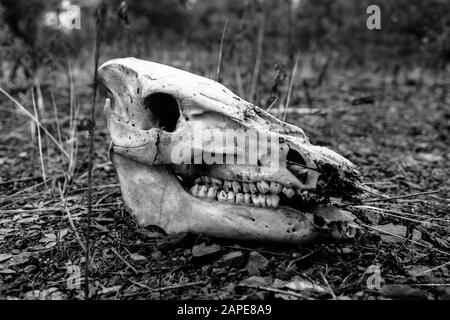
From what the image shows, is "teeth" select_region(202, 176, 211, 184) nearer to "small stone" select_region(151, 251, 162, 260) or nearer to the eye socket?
the eye socket

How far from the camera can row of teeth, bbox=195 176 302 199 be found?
2363 mm

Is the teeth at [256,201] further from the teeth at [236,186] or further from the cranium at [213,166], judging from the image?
the teeth at [236,186]

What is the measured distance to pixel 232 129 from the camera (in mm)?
2414

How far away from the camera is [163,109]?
275cm

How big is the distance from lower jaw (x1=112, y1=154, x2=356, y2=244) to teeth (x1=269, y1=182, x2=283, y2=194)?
0.10 metres

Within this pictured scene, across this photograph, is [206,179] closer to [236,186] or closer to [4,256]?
[236,186]

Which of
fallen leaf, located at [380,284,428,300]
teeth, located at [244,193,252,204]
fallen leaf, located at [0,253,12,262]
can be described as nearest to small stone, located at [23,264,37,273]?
fallen leaf, located at [0,253,12,262]

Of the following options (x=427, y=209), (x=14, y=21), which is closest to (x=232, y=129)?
(x=427, y=209)

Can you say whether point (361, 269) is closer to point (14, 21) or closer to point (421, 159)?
point (421, 159)

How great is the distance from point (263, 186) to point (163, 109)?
0.85 meters

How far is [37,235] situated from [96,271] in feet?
2.29

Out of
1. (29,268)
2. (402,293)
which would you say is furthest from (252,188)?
(29,268)

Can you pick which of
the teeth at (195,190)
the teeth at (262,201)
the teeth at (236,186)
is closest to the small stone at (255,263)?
the teeth at (262,201)

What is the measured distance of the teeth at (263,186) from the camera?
2.39 m
